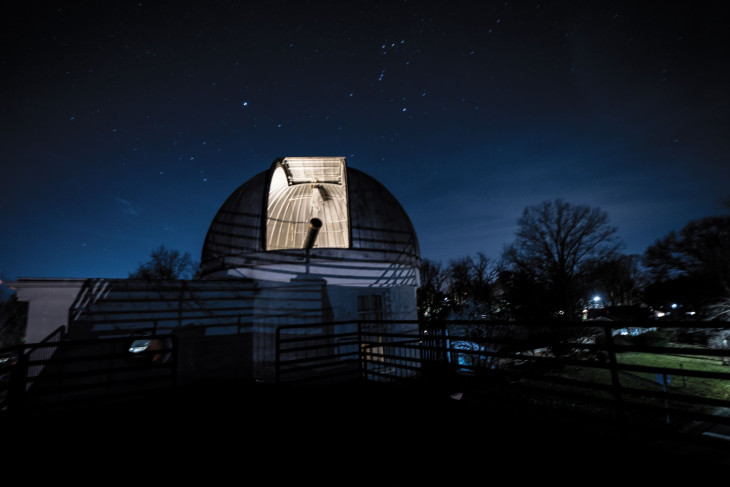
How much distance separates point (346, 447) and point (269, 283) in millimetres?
7731

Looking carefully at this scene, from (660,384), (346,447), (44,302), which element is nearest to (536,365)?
(660,384)

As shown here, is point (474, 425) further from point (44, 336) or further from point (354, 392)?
point (44, 336)

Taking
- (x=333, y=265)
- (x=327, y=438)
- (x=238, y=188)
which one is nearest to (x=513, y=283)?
(x=333, y=265)

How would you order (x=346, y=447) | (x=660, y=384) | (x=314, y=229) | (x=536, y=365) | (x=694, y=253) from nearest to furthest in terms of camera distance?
(x=346, y=447), (x=314, y=229), (x=660, y=384), (x=536, y=365), (x=694, y=253)

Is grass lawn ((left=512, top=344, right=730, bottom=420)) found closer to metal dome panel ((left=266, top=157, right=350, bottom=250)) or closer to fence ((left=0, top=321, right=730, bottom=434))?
fence ((left=0, top=321, right=730, bottom=434))

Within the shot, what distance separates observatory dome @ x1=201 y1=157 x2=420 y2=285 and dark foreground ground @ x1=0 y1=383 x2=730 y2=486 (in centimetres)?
613

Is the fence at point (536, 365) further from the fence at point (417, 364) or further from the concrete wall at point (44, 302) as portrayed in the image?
the concrete wall at point (44, 302)

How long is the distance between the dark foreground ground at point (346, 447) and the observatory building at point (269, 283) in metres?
2.60

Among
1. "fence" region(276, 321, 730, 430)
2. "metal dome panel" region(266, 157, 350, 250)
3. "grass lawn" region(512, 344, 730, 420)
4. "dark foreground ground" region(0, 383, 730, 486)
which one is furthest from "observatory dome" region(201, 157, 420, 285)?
"grass lawn" region(512, 344, 730, 420)

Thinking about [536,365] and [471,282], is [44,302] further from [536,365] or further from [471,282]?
[471,282]

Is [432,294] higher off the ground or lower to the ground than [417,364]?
higher

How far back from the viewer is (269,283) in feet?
35.6

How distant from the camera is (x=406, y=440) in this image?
12.8ft

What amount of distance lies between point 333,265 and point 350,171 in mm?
4617
